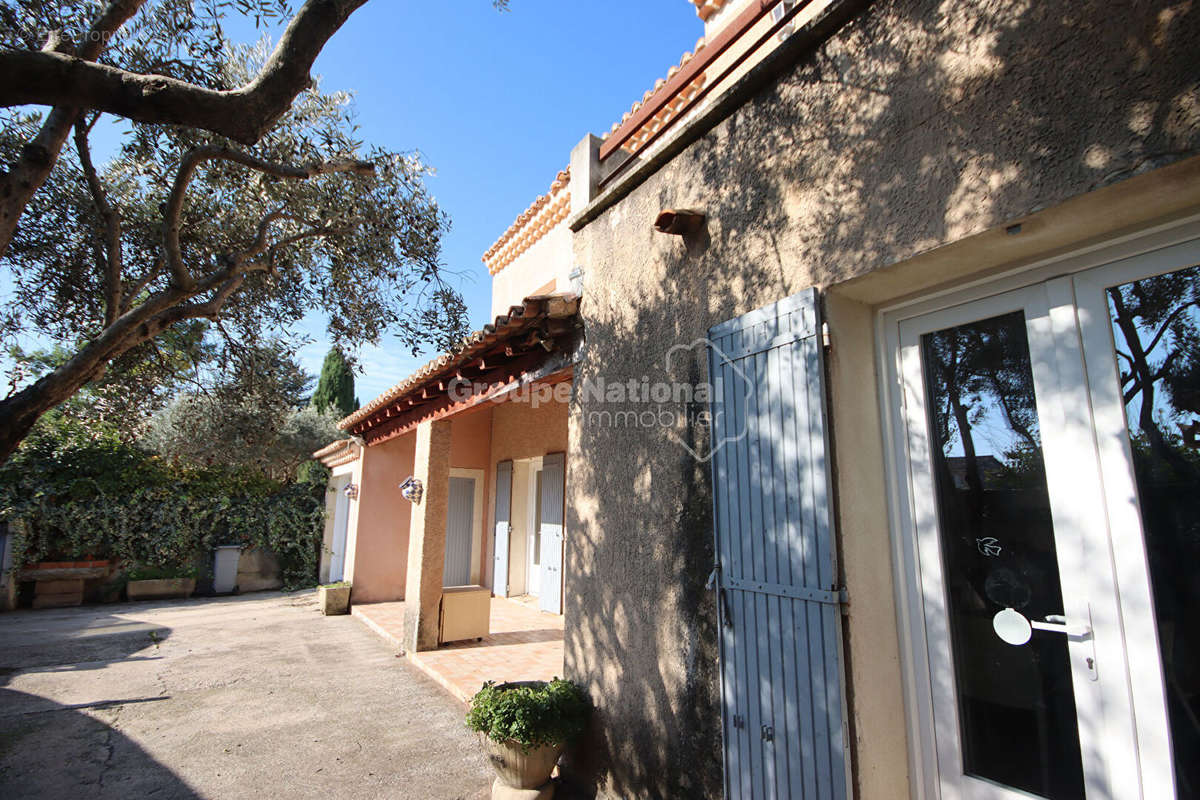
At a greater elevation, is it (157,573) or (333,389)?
(333,389)

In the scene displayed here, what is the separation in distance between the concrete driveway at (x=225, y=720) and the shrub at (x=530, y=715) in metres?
0.75

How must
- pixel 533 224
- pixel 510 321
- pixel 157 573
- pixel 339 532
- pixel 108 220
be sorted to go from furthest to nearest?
pixel 339 532
pixel 157 573
pixel 533 224
pixel 108 220
pixel 510 321

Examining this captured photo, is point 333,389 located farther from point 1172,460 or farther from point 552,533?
point 1172,460

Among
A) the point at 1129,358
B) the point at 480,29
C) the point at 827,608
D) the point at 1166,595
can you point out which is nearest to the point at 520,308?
the point at 480,29

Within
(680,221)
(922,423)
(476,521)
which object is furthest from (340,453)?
(922,423)

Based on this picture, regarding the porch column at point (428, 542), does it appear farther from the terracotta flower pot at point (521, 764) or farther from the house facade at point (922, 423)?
the house facade at point (922, 423)

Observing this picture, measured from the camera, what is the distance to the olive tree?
16.4 feet

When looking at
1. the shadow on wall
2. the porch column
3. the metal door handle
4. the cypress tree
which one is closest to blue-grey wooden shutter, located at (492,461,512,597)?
the porch column

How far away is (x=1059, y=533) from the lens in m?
2.35

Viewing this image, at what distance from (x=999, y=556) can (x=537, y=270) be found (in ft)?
31.0

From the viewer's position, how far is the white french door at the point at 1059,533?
2088 millimetres

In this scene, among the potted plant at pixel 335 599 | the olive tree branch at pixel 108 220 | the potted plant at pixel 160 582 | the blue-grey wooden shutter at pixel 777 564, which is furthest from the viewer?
the potted plant at pixel 160 582

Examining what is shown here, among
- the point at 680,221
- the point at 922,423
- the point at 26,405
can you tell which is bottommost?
the point at 922,423

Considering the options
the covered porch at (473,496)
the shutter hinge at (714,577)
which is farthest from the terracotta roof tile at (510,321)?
the shutter hinge at (714,577)
